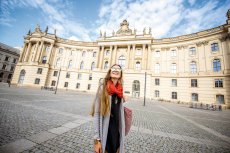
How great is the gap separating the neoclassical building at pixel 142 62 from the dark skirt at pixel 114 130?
22947mm

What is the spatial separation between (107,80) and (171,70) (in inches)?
1287

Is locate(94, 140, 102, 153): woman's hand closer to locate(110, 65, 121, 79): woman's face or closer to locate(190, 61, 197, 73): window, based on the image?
locate(110, 65, 121, 79): woman's face

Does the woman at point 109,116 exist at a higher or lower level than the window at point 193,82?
lower

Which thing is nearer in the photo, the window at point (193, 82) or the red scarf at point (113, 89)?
the red scarf at point (113, 89)

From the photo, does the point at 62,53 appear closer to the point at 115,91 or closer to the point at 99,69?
the point at 99,69

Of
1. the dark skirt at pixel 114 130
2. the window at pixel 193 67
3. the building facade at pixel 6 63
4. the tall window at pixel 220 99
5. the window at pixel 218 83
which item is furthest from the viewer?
the building facade at pixel 6 63

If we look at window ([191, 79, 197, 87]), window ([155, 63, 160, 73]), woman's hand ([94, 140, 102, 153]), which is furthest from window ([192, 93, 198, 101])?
woman's hand ([94, 140, 102, 153])

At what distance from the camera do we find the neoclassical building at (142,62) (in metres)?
25.2

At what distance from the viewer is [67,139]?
3928 millimetres

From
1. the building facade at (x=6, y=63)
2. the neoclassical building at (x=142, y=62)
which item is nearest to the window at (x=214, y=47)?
the neoclassical building at (x=142, y=62)

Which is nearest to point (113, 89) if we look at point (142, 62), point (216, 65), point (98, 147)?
point (98, 147)

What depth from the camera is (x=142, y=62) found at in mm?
32844

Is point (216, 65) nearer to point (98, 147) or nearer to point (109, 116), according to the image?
point (109, 116)

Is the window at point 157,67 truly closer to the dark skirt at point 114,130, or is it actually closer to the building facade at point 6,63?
the dark skirt at point 114,130
